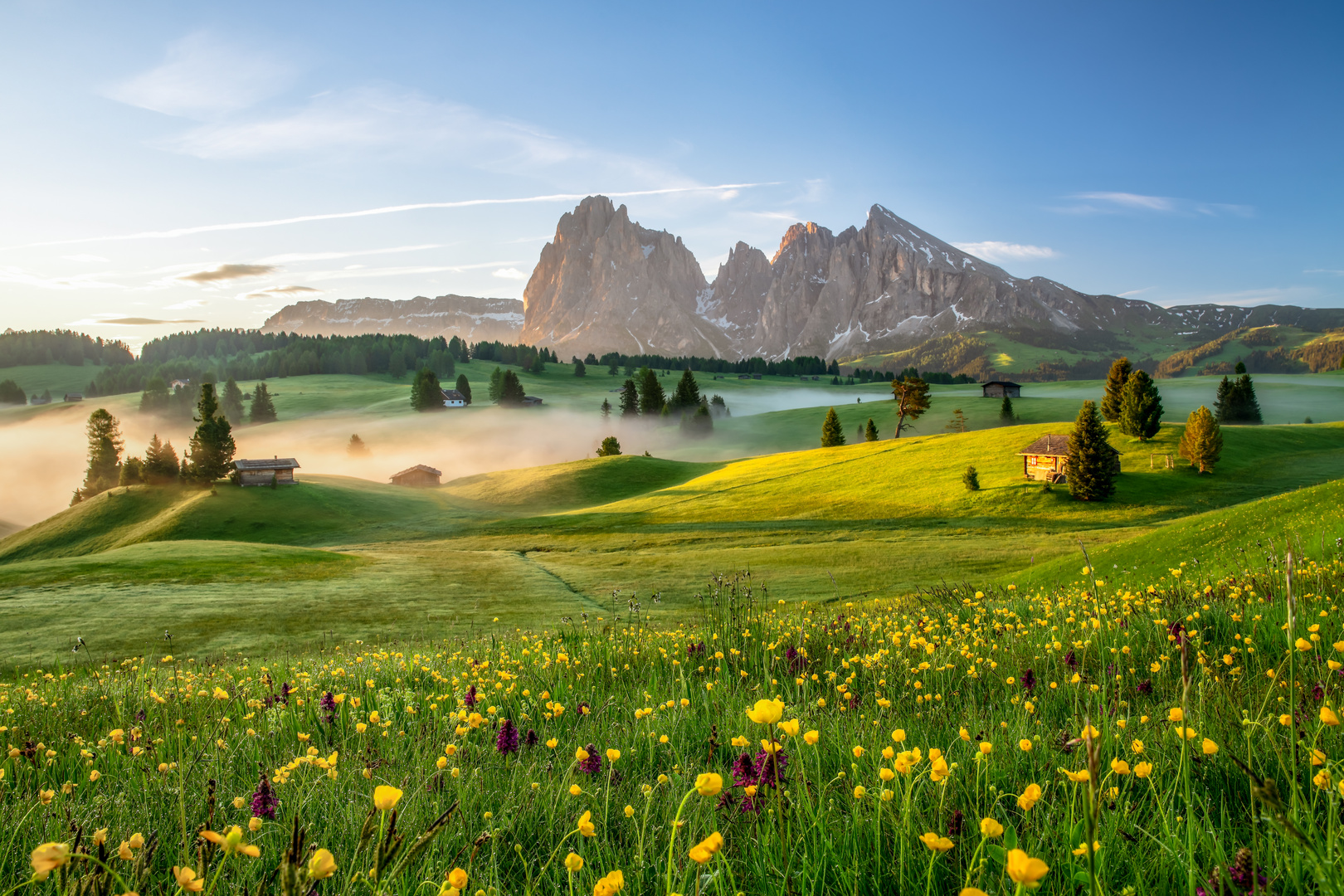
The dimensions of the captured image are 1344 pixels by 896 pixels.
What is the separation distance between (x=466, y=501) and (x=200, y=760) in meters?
81.1

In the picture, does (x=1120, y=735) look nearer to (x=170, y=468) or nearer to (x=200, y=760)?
(x=200, y=760)

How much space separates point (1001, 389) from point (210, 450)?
141 m

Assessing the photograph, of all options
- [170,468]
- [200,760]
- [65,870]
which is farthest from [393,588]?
[170,468]

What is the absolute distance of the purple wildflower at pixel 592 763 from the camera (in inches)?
147

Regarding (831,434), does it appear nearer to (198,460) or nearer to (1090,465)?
(1090,465)

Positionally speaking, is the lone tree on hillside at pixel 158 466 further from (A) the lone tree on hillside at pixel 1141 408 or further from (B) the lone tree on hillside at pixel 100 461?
(A) the lone tree on hillside at pixel 1141 408

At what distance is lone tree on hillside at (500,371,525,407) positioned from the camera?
558 ft

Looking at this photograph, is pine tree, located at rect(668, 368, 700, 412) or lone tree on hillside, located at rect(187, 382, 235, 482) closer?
lone tree on hillside, located at rect(187, 382, 235, 482)

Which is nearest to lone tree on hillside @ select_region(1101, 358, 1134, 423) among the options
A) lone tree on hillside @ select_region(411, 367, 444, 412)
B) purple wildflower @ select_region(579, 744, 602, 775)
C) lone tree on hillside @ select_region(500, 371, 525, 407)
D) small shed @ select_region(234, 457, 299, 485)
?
purple wildflower @ select_region(579, 744, 602, 775)

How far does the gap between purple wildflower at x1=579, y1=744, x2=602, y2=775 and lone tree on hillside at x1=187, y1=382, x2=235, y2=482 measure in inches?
3504

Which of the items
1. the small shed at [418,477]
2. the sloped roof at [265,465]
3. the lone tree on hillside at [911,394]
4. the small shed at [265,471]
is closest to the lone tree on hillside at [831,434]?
the lone tree on hillside at [911,394]

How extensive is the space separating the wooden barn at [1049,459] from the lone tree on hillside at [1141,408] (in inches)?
384

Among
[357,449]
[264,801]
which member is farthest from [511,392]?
[264,801]

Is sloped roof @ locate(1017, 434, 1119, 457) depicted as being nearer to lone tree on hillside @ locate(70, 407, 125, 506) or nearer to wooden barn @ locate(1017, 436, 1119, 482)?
wooden barn @ locate(1017, 436, 1119, 482)
